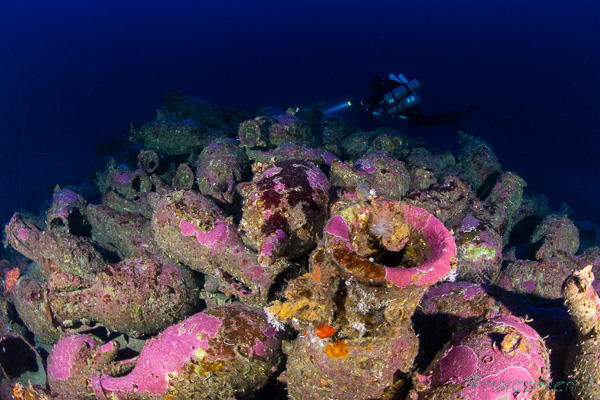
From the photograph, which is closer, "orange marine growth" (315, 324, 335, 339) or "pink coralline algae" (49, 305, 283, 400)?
"orange marine growth" (315, 324, 335, 339)

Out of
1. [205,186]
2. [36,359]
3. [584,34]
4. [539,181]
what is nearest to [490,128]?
[539,181]

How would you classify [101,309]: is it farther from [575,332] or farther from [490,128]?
[490,128]

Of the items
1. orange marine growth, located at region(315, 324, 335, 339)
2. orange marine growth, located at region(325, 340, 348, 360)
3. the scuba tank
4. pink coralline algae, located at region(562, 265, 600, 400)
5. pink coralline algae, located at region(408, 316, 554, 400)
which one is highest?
the scuba tank

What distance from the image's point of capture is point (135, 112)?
210ft

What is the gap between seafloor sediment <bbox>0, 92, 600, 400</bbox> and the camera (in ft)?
6.73

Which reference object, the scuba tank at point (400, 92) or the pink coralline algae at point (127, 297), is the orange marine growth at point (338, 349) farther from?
the scuba tank at point (400, 92)

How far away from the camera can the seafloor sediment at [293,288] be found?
205 centimetres

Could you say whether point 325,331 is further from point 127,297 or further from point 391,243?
point 127,297

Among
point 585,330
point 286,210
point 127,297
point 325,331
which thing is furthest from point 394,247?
point 127,297

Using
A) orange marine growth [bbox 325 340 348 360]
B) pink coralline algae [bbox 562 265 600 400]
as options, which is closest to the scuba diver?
pink coralline algae [bbox 562 265 600 400]

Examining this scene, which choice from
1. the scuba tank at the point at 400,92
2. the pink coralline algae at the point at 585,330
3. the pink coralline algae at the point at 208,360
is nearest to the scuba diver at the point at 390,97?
the scuba tank at the point at 400,92

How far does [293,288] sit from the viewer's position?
209cm

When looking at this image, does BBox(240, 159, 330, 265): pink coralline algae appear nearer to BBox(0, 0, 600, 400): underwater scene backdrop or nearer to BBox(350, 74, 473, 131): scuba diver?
BBox(0, 0, 600, 400): underwater scene backdrop

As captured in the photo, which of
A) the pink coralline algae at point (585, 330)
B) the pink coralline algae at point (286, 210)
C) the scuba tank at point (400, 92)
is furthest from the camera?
the scuba tank at point (400, 92)
